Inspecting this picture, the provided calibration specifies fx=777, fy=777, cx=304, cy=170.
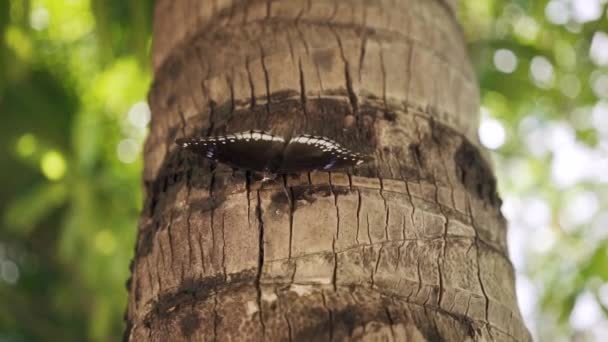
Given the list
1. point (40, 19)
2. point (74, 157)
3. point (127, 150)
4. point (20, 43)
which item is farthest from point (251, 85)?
point (40, 19)

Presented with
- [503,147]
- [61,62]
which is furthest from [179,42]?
[503,147]

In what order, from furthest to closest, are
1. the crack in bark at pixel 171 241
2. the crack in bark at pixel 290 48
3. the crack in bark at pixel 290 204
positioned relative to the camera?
1. the crack in bark at pixel 290 48
2. the crack in bark at pixel 171 241
3. the crack in bark at pixel 290 204

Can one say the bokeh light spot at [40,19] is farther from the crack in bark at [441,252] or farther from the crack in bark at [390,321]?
the crack in bark at [390,321]

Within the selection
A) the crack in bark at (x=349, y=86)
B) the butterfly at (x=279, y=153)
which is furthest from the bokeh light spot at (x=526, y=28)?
the butterfly at (x=279, y=153)

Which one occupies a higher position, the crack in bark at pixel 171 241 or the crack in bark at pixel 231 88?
the crack in bark at pixel 231 88

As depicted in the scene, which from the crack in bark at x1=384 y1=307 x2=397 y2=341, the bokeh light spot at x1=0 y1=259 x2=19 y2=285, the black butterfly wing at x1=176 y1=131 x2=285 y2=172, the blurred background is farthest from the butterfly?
the bokeh light spot at x1=0 y1=259 x2=19 y2=285

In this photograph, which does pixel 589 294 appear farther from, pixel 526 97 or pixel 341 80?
pixel 341 80
